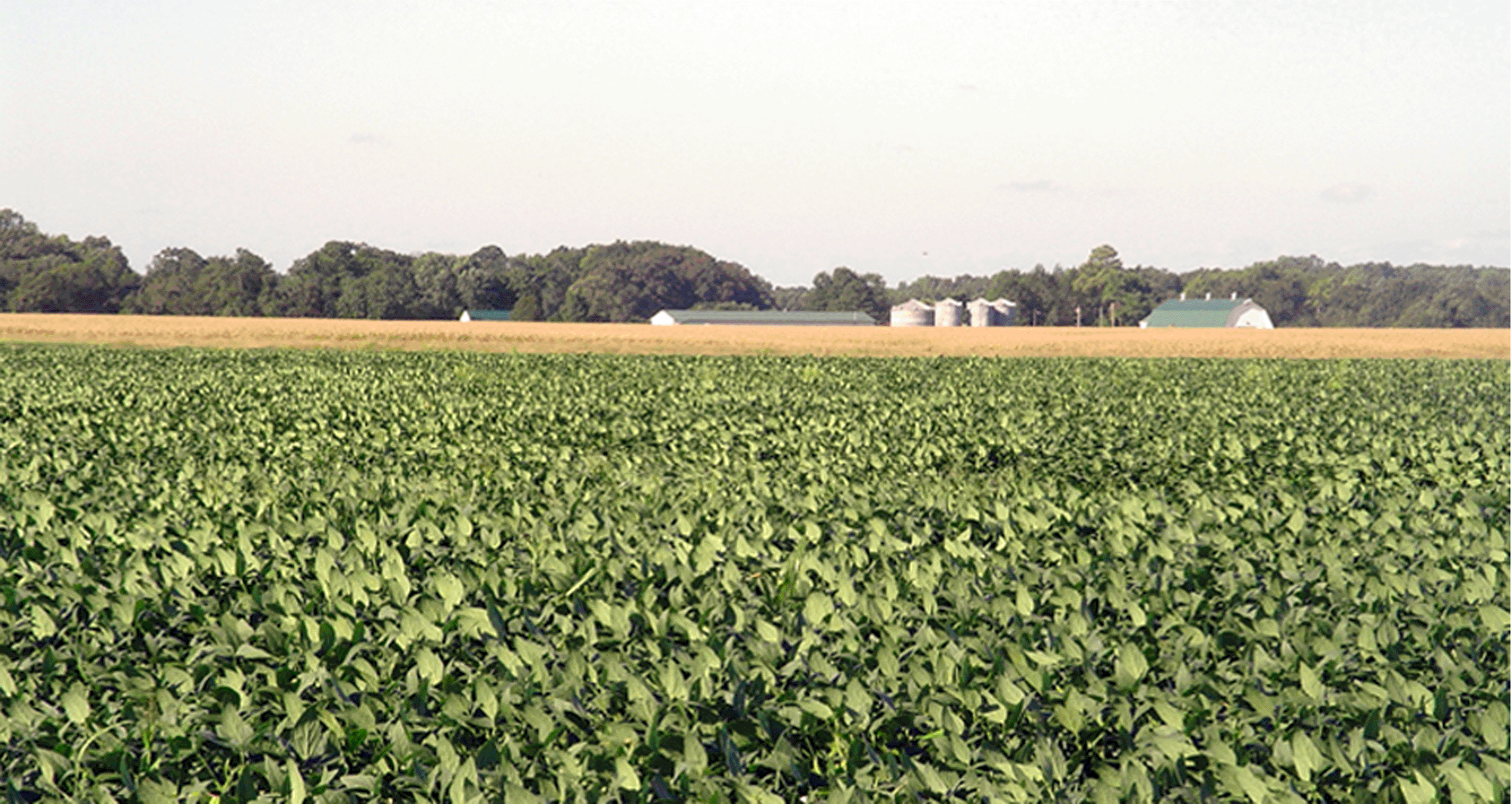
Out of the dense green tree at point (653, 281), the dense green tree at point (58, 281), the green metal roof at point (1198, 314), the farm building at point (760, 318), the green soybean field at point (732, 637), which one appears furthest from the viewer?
the dense green tree at point (653, 281)

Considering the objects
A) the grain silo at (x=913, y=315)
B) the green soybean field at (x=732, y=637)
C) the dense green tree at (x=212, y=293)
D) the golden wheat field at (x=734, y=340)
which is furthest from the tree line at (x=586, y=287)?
the green soybean field at (x=732, y=637)

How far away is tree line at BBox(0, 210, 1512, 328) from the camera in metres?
101

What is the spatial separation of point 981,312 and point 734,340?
85.5 metres

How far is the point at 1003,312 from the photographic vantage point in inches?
5723

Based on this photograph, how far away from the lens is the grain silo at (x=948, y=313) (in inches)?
5782

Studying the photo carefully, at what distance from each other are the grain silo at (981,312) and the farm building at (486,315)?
5351cm

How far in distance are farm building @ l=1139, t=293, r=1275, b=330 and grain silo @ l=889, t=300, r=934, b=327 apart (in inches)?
948

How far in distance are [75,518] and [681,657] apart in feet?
15.1

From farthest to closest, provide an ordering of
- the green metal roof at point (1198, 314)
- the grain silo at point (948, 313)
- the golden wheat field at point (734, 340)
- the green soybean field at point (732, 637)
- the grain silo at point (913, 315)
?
the grain silo at point (948, 313), the grain silo at point (913, 315), the green metal roof at point (1198, 314), the golden wheat field at point (734, 340), the green soybean field at point (732, 637)

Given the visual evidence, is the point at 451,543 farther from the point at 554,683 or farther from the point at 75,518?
the point at 554,683

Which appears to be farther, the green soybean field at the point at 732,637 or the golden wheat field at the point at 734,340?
the golden wheat field at the point at 734,340

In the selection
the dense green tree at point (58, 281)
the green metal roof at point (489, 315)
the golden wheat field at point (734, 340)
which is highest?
the dense green tree at point (58, 281)

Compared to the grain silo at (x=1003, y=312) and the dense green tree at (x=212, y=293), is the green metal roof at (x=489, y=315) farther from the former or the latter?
the grain silo at (x=1003, y=312)

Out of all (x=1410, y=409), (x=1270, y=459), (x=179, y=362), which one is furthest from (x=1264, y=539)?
(x=179, y=362)
